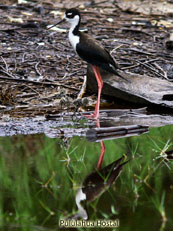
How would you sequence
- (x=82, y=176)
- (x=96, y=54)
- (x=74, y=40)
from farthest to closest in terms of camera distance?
(x=74, y=40), (x=96, y=54), (x=82, y=176)

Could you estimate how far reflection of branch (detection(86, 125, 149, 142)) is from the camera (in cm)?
578

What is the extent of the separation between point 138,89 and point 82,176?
316 cm

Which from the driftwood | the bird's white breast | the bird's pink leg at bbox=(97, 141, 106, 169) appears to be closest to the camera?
the bird's pink leg at bbox=(97, 141, 106, 169)

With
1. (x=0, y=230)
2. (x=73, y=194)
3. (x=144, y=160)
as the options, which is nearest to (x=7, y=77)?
(x=144, y=160)

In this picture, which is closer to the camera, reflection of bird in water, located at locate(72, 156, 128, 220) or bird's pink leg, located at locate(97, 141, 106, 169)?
reflection of bird in water, located at locate(72, 156, 128, 220)

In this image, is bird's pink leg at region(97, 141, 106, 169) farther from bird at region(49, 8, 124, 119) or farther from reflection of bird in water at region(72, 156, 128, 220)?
bird at region(49, 8, 124, 119)

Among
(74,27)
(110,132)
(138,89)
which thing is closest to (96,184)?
(110,132)

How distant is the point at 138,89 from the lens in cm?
757

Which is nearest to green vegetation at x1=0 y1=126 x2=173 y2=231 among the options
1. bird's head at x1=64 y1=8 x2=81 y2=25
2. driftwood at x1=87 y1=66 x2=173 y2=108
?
driftwood at x1=87 y1=66 x2=173 y2=108

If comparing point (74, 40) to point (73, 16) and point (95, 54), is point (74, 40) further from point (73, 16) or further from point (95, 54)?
point (73, 16)

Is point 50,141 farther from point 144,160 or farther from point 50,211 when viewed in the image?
point 50,211

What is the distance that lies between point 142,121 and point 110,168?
2.04 meters

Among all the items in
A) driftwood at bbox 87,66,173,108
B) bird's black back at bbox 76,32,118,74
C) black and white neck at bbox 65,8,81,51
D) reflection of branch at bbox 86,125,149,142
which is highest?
black and white neck at bbox 65,8,81,51

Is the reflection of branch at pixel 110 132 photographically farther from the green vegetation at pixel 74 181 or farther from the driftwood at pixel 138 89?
the driftwood at pixel 138 89
